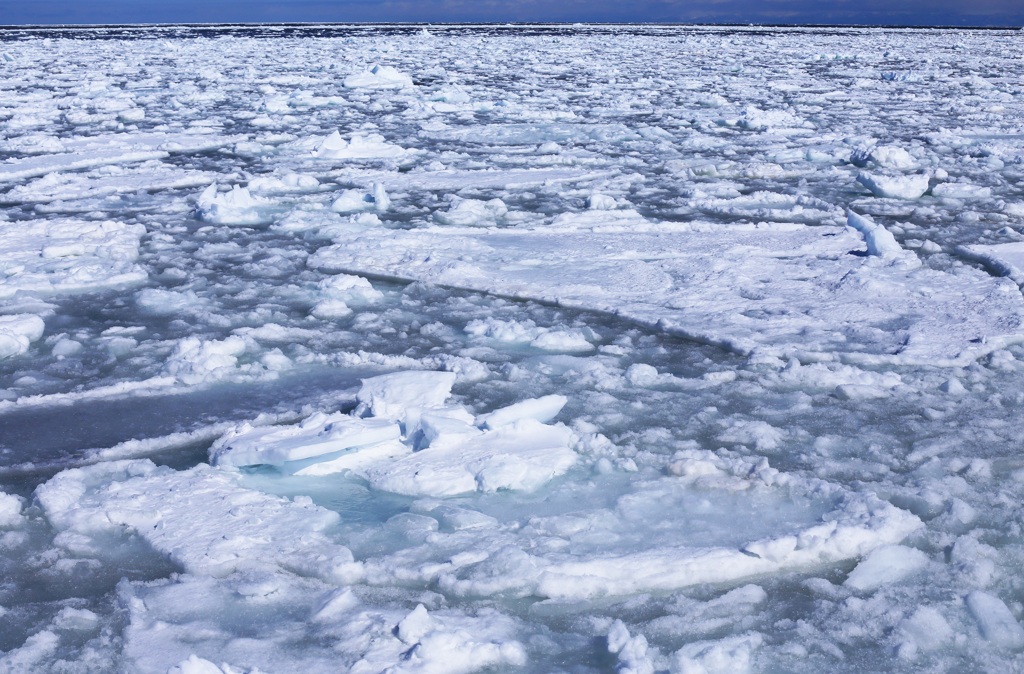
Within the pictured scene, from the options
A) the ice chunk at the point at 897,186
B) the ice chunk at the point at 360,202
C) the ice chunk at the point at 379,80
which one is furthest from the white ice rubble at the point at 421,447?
the ice chunk at the point at 379,80

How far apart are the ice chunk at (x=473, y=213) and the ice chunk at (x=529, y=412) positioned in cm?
276

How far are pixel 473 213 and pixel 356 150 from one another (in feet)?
9.44

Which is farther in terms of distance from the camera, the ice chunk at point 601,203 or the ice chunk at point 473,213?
the ice chunk at point 601,203

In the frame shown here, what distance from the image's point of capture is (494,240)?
5172 millimetres

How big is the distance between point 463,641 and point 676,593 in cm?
50

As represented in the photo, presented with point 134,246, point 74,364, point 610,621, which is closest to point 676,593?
point 610,621

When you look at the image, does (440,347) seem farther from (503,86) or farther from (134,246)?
(503,86)

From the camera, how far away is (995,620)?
1.96 metres

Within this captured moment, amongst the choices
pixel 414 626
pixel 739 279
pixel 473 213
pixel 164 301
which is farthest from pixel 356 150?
pixel 414 626

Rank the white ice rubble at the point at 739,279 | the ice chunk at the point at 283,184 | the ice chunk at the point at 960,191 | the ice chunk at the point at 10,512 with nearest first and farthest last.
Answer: the ice chunk at the point at 10,512 < the white ice rubble at the point at 739,279 < the ice chunk at the point at 960,191 < the ice chunk at the point at 283,184

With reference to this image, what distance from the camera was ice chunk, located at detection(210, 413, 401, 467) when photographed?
265cm

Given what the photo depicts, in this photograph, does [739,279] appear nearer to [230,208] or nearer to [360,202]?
[360,202]

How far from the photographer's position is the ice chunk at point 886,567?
2.12 metres

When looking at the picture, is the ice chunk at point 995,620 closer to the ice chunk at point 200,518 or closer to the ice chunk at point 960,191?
the ice chunk at point 200,518
